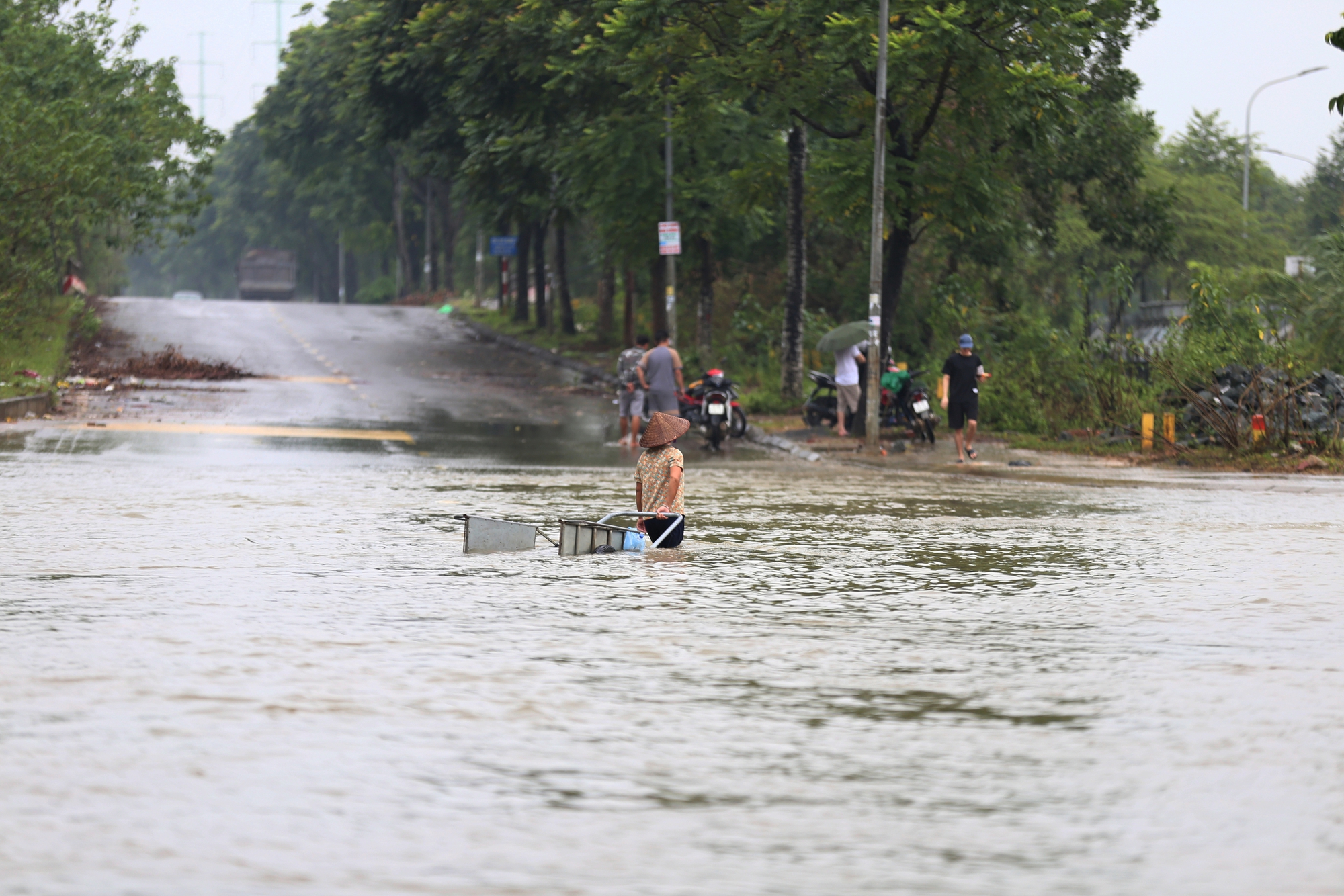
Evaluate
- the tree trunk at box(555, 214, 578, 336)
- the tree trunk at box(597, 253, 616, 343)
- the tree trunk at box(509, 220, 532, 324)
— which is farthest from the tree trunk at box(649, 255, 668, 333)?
the tree trunk at box(509, 220, 532, 324)

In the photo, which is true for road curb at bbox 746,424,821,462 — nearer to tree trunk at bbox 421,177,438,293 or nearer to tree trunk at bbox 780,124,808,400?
tree trunk at bbox 780,124,808,400

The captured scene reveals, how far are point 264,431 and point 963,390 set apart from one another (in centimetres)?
1081

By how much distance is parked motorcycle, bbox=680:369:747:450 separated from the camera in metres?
24.9

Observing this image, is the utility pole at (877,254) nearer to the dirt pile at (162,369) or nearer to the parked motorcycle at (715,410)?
the parked motorcycle at (715,410)

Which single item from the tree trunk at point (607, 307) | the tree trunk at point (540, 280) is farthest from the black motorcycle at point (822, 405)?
the tree trunk at point (540, 280)

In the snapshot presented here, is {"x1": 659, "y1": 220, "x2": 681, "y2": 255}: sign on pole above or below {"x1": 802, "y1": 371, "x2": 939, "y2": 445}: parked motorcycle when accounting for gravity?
above

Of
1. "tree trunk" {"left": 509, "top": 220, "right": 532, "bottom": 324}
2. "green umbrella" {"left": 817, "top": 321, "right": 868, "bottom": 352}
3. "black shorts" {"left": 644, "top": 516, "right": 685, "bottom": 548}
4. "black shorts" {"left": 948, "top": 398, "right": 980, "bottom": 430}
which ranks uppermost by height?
"tree trunk" {"left": 509, "top": 220, "right": 532, "bottom": 324}

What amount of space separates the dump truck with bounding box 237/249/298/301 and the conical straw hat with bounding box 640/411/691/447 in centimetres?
8921

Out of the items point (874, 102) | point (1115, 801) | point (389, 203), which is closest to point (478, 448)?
point (874, 102)

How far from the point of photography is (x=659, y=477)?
12.6 metres

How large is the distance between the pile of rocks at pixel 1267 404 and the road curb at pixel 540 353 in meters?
16.1

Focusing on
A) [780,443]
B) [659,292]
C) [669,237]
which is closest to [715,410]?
[780,443]

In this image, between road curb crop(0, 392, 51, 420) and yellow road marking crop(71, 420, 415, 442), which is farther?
road curb crop(0, 392, 51, 420)

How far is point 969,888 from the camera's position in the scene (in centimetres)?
478
